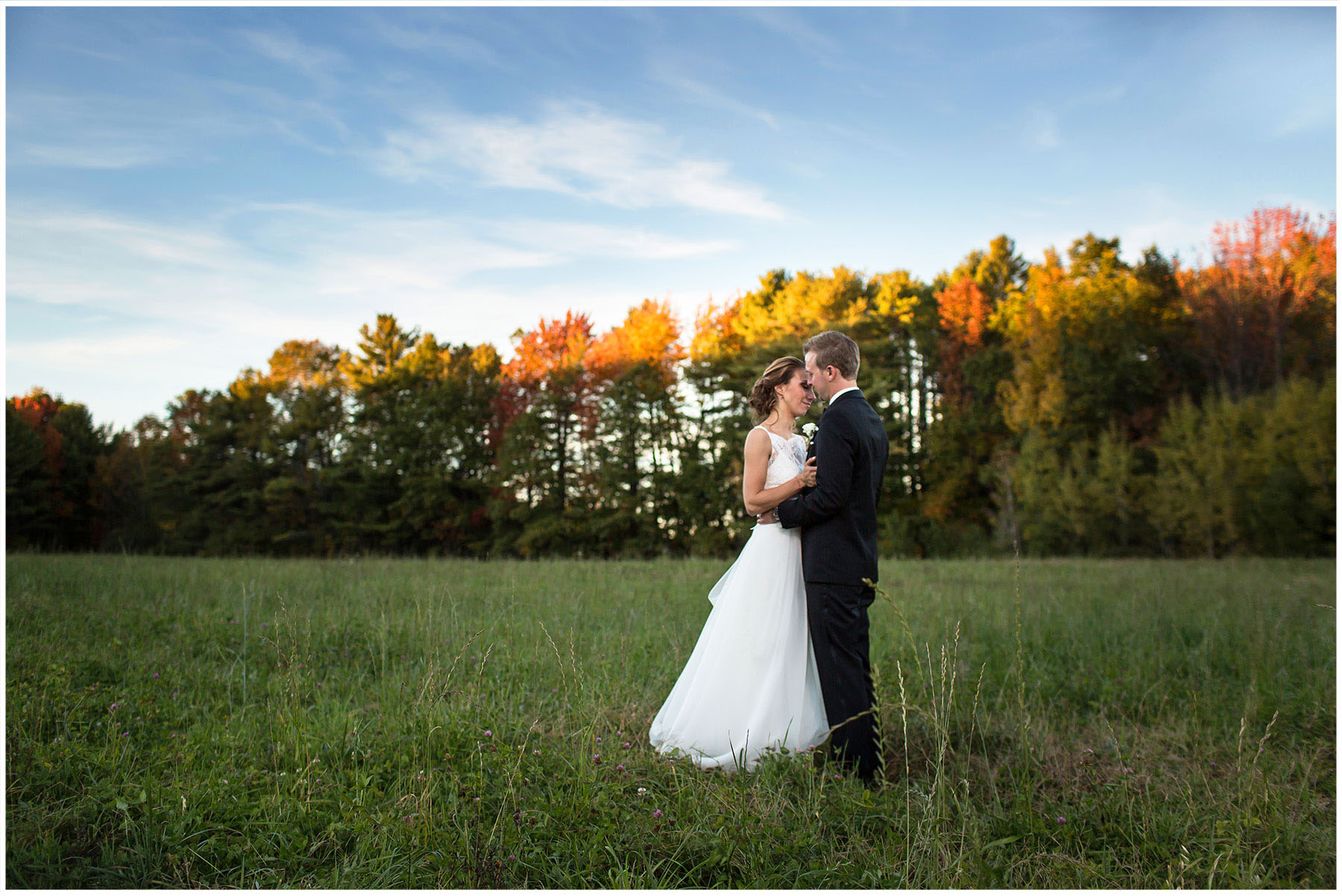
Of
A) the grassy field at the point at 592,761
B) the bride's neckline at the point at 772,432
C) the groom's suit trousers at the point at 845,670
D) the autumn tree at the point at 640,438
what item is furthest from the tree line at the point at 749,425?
the groom's suit trousers at the point at 845,670

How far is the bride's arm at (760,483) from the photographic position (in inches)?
165

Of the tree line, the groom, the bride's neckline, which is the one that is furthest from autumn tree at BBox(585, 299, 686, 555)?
the groom

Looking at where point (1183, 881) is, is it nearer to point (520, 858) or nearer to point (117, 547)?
point (520, 858)

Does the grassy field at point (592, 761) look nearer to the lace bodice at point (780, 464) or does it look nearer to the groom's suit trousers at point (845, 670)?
the groom's suit trousers at point (845, 670)

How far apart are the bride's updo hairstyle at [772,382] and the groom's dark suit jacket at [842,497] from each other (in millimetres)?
399

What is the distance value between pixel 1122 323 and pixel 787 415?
89.6ft

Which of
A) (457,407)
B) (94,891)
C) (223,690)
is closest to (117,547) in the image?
(457,407)

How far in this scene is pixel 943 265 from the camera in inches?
1346

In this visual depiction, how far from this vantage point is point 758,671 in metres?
4.21

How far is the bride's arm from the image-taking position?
4199 mm

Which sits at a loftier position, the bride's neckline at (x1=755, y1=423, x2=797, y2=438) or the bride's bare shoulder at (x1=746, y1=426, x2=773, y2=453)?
the bride's neckline at (x1=755, y1=423, x2=797, y2=438)

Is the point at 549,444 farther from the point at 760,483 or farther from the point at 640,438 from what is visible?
the point at 760,483

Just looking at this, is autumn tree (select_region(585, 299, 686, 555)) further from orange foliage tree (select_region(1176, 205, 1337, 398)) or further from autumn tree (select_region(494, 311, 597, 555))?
orange foliage tree (select_region(1176, 205, 1337, 398))

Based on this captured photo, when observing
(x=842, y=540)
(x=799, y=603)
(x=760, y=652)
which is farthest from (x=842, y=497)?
(x=760, y=652)
